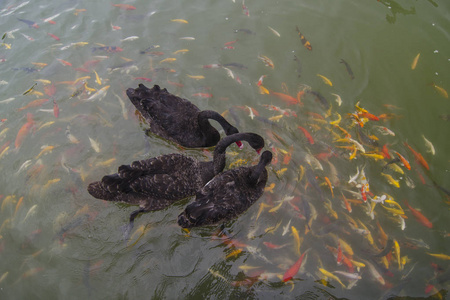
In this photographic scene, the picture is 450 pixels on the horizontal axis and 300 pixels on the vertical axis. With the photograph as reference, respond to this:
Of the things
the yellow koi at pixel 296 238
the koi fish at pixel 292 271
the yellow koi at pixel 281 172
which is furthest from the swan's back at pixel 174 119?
the koi fish at pixel 292 271

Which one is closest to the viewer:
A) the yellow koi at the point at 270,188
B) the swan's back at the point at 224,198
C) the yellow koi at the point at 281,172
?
the swan's back at the point at 224,198

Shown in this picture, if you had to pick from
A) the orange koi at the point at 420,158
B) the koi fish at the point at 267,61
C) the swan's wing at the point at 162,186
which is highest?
the koi fish at the point at 267,61

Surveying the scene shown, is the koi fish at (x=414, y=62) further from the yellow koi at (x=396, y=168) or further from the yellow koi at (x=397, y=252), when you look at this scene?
the yellow koi at (x=397, y=252)

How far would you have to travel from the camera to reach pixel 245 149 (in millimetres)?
5297

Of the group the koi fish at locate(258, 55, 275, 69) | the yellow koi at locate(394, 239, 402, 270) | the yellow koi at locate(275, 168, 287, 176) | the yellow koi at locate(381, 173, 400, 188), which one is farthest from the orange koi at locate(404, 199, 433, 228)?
the koi fish at locate(258, 55, 275, 69)

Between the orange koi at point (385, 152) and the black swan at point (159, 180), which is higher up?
the orange koi at point (385, 152)

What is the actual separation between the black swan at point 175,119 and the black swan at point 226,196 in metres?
0.95

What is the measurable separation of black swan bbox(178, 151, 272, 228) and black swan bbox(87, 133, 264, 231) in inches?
11.9

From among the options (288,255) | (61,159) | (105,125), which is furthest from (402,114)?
(61,159)

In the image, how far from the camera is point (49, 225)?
4.57 metres

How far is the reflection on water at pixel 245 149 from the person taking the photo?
4156mm

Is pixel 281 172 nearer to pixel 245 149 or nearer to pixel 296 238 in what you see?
pixel 245 149

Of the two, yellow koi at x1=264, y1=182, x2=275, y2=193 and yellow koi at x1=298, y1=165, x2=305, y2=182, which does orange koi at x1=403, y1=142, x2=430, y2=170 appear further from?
yellow koi at x1=264, y1=182, x2=275, y2=193

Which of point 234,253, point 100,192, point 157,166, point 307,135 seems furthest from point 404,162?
point 100,192
